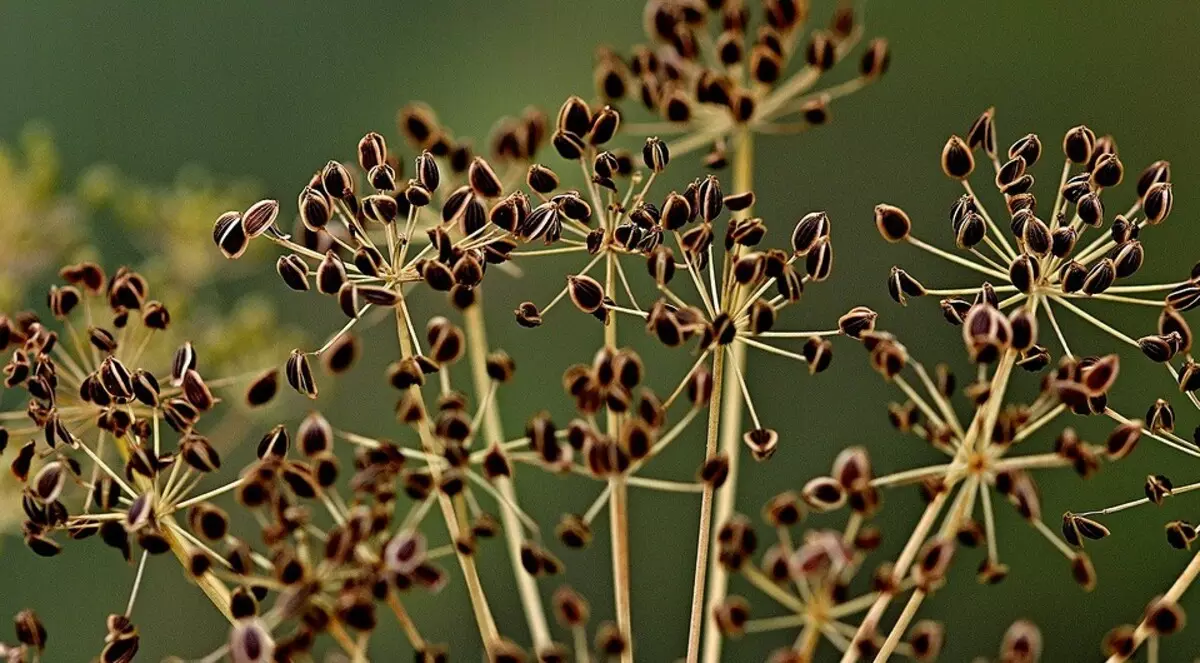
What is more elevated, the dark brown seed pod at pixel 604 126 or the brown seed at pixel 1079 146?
the dark brown seed pod at pixel 604 126

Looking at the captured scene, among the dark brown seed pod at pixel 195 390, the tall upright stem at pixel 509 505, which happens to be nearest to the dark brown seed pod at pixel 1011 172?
the tall upright stem at pixel 509 505

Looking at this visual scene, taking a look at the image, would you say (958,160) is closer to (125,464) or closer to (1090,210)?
(1090,210)

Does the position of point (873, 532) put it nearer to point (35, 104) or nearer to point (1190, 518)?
point (1190, 518)

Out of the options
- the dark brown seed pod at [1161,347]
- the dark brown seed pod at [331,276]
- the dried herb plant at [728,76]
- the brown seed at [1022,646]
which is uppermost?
the dried herb plant at [728,76]

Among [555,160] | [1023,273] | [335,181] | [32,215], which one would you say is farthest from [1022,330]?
[555,160]

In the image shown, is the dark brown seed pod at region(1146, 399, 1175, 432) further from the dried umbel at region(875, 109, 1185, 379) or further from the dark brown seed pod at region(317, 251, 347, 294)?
the dark brown seed pod at region(317, 251, 347, 294)

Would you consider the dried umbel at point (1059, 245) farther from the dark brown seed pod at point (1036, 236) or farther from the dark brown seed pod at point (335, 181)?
the dark brown seed pod at point (335, 181)
